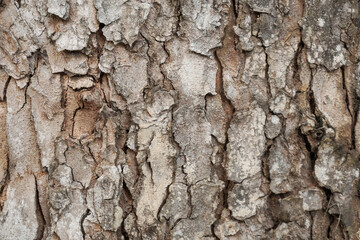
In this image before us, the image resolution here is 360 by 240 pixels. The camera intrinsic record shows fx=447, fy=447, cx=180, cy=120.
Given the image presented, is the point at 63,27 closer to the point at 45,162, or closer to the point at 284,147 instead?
the point at 45,162

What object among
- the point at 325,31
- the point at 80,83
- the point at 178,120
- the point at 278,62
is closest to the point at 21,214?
the point at 80,83

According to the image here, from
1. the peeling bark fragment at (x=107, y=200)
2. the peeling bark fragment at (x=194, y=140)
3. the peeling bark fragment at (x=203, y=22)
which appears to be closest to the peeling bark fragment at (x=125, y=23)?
the peeling bark fragment at (x=203, y=22)

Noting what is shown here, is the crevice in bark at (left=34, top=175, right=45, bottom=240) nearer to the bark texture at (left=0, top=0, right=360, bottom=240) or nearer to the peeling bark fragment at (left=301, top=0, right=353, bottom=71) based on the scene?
the bark texture at (left=0, top=0, right=360, bottom=240)

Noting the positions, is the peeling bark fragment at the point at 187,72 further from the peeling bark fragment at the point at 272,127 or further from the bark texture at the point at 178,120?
the peeling bark fragment at the point at 272,127

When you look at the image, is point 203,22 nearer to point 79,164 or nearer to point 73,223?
point 79,164

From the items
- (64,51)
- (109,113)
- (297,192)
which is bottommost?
(297,192)

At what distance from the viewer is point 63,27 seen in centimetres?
122

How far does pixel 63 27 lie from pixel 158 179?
490mm

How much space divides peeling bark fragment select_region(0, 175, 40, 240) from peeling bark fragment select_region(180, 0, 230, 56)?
1.96 ft

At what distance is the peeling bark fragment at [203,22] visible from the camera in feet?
4.01

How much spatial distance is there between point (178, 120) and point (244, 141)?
192 millimetres

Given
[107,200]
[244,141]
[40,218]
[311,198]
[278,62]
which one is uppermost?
[278,62]

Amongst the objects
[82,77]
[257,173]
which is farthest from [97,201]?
[257,173]

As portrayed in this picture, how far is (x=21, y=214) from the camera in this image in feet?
4.14
